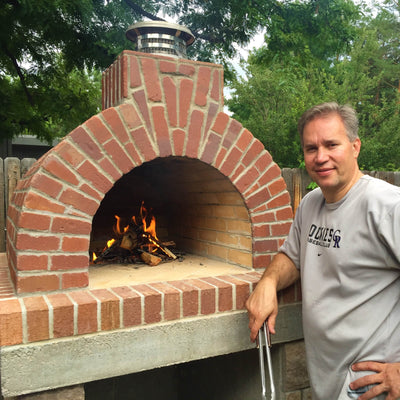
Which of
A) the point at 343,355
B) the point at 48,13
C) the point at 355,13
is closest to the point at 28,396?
the point at 343,355

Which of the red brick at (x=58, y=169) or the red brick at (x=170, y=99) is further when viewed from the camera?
the red brick at (x=170, y=99)

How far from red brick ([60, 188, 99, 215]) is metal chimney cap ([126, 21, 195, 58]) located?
1.02 metres

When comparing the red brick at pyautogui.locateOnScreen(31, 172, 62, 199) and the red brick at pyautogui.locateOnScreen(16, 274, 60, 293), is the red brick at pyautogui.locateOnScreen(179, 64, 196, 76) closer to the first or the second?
the red brick at pyautogui.locateOnScreen(31, 172, 62, 199)

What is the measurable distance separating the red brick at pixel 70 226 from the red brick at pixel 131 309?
0.40 meters

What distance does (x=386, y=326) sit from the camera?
1687 mm

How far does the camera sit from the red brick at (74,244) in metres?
2.01

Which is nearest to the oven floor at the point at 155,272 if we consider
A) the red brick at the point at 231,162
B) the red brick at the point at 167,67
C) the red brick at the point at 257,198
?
the red brick at the point at 257,198

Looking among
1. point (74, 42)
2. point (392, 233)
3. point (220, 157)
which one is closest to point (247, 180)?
point (220, 157)

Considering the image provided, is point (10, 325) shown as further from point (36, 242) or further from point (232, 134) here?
point (232, 134)

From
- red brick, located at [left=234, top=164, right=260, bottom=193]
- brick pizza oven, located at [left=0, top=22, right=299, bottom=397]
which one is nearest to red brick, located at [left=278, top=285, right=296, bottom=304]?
brick pizza oven, located at [left=0, top=22, right=299, bottom=397]

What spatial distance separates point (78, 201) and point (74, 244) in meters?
0.23

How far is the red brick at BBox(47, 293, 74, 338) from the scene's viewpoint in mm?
1809

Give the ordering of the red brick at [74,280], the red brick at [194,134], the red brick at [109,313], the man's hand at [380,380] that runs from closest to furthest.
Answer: the man's hand at [380,380] → the red brick at [109,313] → the red brick at [74,280] → the red brick at [194,134]

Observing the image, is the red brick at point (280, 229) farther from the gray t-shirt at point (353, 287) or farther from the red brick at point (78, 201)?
the red brick at point (78, 201)
